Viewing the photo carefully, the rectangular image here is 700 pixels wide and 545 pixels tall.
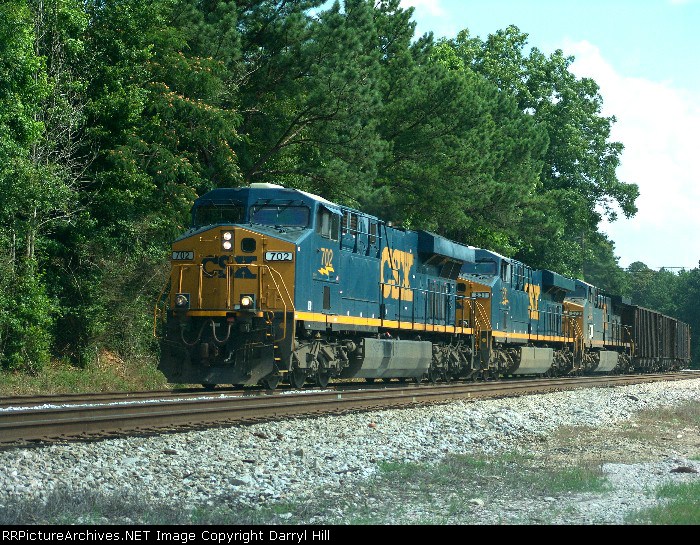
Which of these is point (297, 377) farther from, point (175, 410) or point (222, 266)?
point (175, 410)

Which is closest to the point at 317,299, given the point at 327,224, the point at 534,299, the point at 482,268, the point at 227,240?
the point at 327,224

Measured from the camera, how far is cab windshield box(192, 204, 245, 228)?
736 inches

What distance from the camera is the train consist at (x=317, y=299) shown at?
17312 millimetres

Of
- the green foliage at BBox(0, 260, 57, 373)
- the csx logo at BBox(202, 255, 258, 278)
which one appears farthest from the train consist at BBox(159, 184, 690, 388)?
the green foliage at BBox(0, 260, 57, 373)

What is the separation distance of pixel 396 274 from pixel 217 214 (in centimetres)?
561

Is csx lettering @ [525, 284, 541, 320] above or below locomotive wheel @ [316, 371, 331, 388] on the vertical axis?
above

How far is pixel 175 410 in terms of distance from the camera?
14008 mm

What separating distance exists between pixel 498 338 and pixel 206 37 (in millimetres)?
12487

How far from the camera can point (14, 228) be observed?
69.0 ft

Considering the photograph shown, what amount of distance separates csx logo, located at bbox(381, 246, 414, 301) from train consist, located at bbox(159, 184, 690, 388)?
3 centimetres

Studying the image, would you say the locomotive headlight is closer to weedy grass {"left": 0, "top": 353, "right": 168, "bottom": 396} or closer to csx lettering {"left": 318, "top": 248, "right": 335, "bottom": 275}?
csx lettering {"left": 318, "top": 248, "right": 335, "bottom": 275}

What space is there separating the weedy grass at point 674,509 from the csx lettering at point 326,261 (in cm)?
1038

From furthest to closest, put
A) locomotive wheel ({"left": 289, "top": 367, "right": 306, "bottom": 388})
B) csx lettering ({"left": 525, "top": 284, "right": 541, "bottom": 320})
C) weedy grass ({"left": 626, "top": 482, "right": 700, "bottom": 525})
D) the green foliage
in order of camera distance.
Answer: csx lettering ({"left": 525, "top": 284, "right": 541, "bottom": 320}) < the green foliage < locomotive wheel ({"left": 289, "top": 367, "right": 306, "bottom": 388}) < weedy grass ({"left": 626, "top": 482, "right": 700, "bottom": 525})
